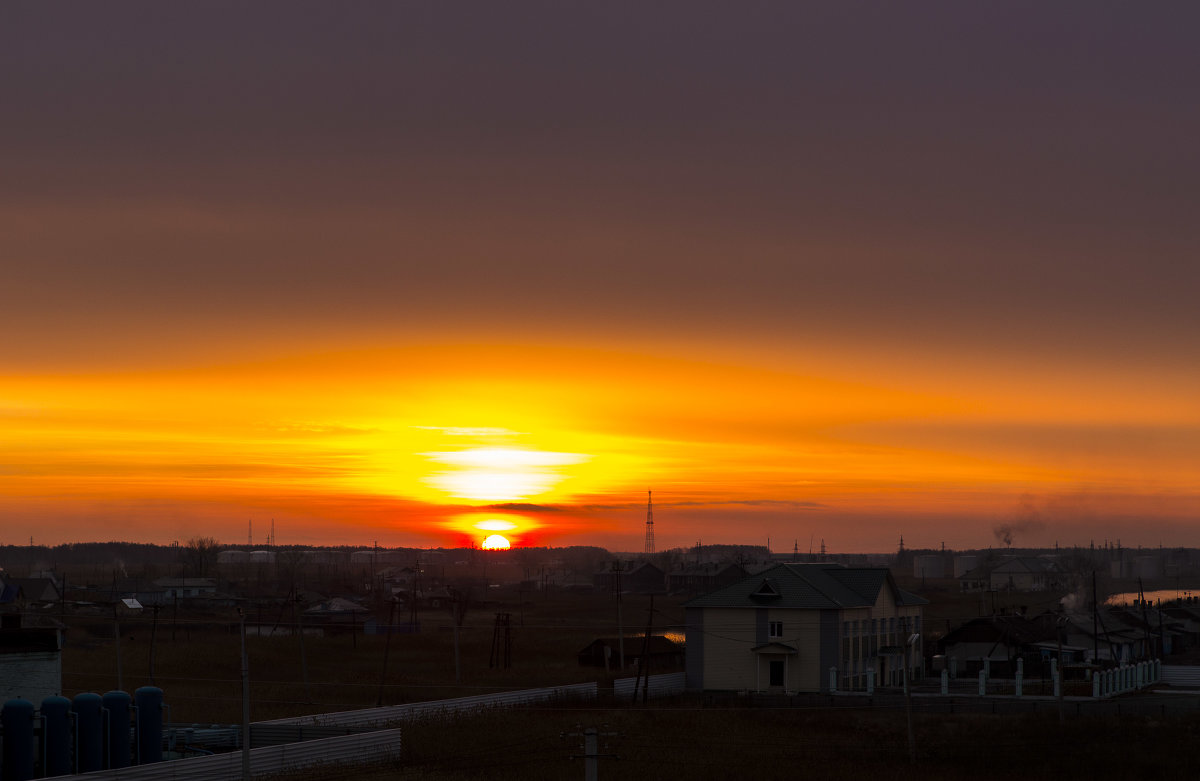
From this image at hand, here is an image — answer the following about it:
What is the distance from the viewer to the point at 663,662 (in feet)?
286

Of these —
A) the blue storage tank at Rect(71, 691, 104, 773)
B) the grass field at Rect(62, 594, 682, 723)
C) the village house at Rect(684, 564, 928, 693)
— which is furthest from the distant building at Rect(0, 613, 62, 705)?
the village house at Rect(684, 564, 928, 693)

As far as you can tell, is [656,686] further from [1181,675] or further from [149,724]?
[1181,675]

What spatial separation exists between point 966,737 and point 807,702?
14.9 meters

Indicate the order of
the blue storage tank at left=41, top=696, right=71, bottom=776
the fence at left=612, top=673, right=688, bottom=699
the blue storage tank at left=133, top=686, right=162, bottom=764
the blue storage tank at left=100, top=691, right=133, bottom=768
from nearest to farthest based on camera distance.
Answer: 1. the blue storage tank at left=41, top=696, right=71, bottom=776
2. the blue storage tank at left=100, top=691, right=133, bottom=768
3. the blue storage tank at left=133, top=686, right=162, bottom=764
4. the fence at left=612, top=673, right=688, bottom=699

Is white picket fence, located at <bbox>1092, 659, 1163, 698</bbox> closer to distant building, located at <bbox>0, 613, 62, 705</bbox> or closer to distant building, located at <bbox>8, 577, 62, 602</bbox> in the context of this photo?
distant building, located at <bbox>0, 613, 62, 705</bbox>

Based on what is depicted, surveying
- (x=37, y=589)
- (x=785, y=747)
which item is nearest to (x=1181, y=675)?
(x=785, y=747)

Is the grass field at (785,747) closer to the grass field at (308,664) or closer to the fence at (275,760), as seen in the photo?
the fence at (275,760)

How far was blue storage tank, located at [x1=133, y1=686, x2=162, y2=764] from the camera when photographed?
41.0 m

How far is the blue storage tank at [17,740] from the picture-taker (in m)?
37.5

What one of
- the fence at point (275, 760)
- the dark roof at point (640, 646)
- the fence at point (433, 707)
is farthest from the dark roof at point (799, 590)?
the fence at point (275, 760)

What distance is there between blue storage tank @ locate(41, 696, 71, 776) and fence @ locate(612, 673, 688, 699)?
33026mm

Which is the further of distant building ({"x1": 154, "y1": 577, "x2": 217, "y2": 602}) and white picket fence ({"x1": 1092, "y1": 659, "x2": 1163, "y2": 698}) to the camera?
distant building ({"x1": 154, "y1": 577, "x2": 217, "y2": 602})

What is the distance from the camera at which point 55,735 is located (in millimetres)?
38719

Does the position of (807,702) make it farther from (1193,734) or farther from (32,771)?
(32,771)
